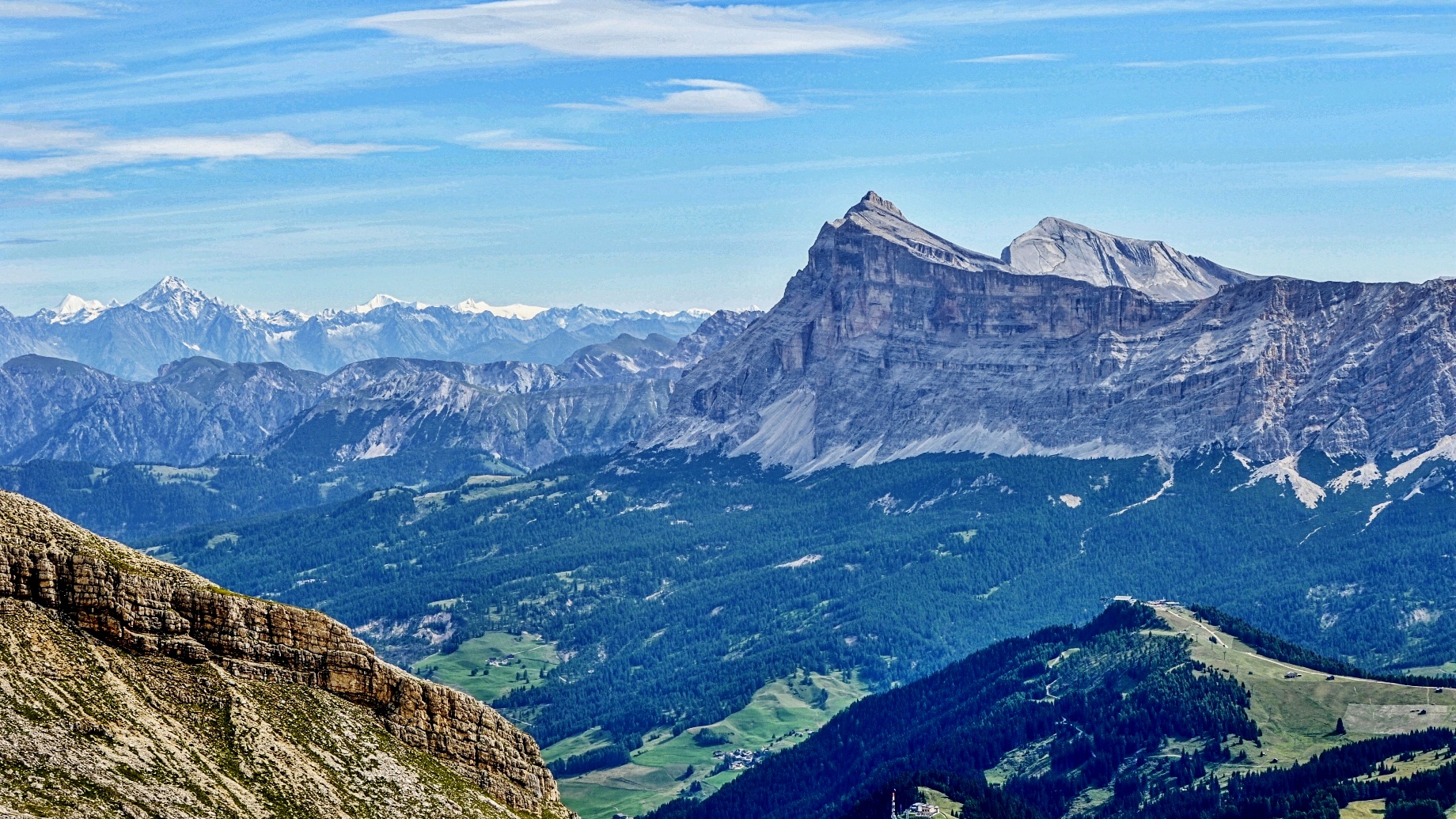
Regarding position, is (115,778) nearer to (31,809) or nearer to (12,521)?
(31,809)

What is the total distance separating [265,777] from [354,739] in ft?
30.6

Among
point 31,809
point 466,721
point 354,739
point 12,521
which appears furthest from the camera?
point 466,721

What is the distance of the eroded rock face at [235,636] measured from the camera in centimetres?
13150

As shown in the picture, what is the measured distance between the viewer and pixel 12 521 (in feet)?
434

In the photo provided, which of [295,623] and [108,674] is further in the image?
[295,623]

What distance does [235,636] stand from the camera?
139 metres

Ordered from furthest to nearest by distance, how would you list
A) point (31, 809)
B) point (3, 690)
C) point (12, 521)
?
1. point (12, 521)
2. point (3, 690)
3. point (31, 809)

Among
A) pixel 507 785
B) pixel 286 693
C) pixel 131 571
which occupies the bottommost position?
pixel 507 785

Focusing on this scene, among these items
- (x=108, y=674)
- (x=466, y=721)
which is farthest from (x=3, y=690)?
(x=466, y=721)

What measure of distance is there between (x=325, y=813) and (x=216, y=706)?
991cm

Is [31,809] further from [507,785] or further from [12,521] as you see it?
[507,785]

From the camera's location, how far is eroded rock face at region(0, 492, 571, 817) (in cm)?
13150

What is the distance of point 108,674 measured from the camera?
130 m

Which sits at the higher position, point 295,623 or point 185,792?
point 295,623
